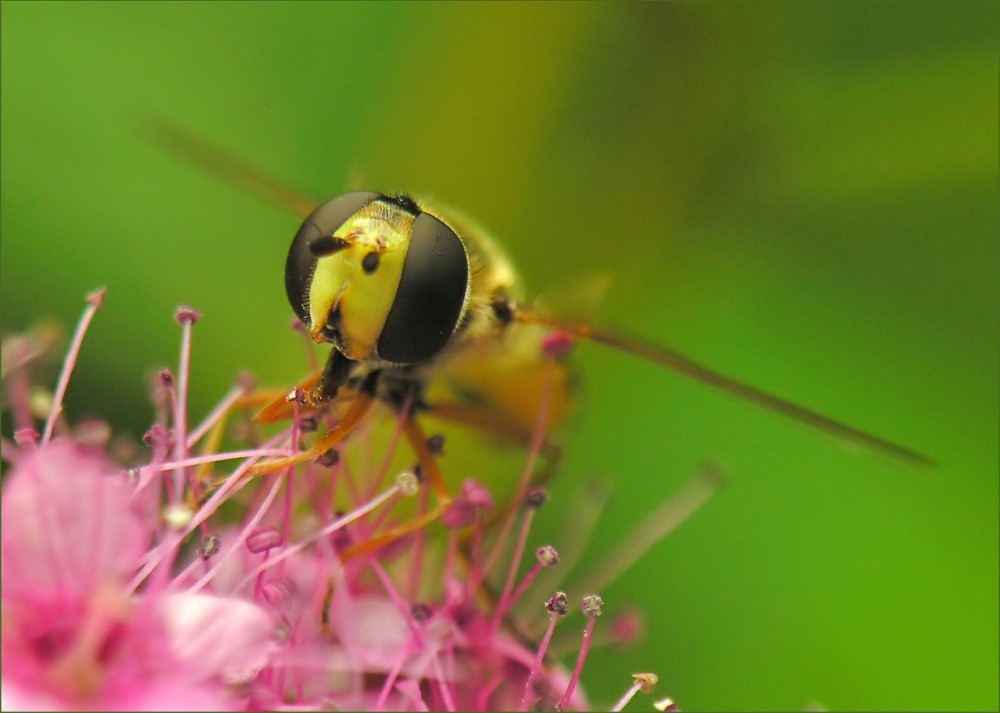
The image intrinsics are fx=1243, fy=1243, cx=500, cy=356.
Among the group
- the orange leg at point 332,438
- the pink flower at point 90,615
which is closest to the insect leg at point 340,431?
the orange leg at point 332,438

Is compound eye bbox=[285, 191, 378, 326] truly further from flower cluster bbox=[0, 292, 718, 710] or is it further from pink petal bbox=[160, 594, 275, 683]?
pink petal bbox=[160, 594, 275, 683]

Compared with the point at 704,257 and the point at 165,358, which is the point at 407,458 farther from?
the point at 704,257

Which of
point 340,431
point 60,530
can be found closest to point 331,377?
point 340,431

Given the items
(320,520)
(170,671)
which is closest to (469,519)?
(320,520)

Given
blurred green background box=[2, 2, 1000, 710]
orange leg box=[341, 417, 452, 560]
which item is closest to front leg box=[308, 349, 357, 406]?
orange leg box=[341, 417, 452, 560]

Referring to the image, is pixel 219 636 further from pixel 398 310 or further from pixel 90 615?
pixel 398 310

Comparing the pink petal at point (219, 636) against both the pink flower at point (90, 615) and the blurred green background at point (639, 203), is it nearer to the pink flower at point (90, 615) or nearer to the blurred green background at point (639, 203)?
the pink flower at point (90, 615)
